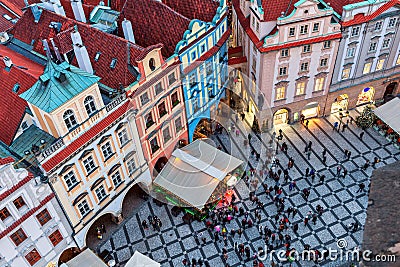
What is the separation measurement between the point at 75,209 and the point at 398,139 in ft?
125

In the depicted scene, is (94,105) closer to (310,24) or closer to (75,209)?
(75,209)

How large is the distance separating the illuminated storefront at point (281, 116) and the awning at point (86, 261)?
2812 cm

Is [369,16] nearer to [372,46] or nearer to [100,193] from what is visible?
[372,46]

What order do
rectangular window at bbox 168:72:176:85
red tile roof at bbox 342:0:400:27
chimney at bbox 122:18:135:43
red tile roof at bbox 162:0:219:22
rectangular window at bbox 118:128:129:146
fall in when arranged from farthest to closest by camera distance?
1. red tile roof at bbox 162:0:219:22
2. red tile roof at bbox 342:0:400:27
3. rectangular window at bbox 168:72:176:85
4. chimney at bbox 122:18:135:43
5. rectangular window at bbox 118:128:129:146

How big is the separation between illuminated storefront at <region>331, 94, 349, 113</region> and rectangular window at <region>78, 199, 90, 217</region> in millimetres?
33623

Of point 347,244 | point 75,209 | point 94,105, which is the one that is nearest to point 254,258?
point 347,244

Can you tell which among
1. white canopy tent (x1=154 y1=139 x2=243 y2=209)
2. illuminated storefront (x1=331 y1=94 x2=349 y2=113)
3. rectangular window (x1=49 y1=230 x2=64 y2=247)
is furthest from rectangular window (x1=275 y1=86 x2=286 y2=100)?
rectangular window (x1=49 y1=230 x2=64 y2=247)

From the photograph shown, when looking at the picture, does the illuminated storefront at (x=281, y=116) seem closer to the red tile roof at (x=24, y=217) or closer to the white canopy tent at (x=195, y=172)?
the white canopy tent at (x=195, y=172)

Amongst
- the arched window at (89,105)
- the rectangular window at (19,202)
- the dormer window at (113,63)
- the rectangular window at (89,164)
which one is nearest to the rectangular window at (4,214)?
the rectangular window at (19,202)

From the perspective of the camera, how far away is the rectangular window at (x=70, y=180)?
38.1m

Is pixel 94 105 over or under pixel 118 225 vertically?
over

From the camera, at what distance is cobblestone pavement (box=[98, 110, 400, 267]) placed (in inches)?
1759

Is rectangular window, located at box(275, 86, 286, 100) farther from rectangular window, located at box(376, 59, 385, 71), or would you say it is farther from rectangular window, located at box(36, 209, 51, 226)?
rectangular window, located at box(36, 209, 51, 226)

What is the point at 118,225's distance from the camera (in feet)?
155
